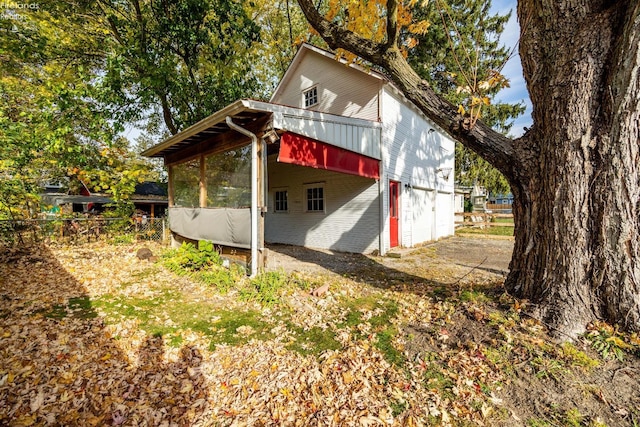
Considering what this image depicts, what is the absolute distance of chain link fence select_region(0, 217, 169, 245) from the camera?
293 inches

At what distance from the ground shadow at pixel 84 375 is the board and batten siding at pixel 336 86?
8023 mm

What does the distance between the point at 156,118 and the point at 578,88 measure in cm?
2097

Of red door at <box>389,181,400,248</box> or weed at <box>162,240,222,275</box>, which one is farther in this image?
red door at <box>389,181,400,248</box>

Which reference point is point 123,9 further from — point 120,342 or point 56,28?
point 120,342

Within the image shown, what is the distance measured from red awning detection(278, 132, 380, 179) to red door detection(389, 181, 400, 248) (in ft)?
3.68

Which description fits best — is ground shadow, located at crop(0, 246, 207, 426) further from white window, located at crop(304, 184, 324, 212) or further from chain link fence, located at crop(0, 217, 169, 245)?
white window, located at crop(304, 184, 324, 212)

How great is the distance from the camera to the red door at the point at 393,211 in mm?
8875

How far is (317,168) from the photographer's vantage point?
285 inches

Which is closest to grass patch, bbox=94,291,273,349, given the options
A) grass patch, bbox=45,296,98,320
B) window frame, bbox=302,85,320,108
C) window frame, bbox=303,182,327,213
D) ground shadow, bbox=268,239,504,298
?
grass patch, bbox=45,296,98,320

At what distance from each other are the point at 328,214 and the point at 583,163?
23.6ft

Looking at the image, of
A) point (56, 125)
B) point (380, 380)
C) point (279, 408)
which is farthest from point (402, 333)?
point (56, 125)

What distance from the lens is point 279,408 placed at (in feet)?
7.35

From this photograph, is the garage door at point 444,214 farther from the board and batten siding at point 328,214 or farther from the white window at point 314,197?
the white window at point 314,197

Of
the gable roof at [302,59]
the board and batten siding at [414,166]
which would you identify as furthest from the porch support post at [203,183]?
the board and batten siding at [414,166]
